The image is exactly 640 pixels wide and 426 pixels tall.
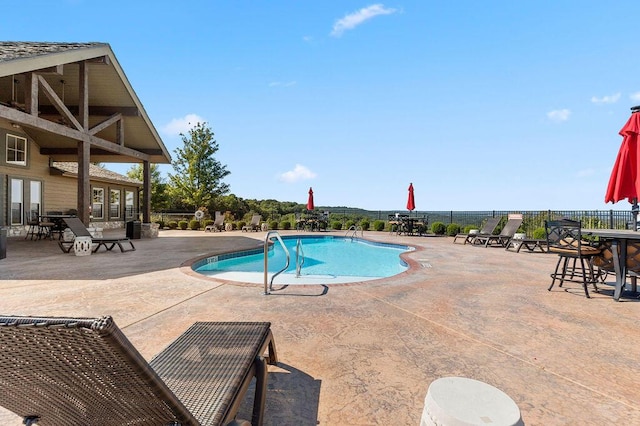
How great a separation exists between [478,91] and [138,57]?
1332 cm

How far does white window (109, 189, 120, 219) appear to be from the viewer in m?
18.1

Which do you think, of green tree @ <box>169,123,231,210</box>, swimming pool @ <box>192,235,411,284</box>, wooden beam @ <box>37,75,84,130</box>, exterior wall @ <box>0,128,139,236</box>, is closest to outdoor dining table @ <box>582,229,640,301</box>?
swimming pool @ <box>192,235,411,284</box>

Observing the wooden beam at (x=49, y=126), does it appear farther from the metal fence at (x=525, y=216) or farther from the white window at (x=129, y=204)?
the metal fence at (x=525, y=216)

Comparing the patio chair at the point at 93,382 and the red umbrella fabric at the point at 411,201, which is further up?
the red umbrella fabric at the point at 411,201

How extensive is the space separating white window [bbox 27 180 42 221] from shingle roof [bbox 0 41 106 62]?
20.7ft

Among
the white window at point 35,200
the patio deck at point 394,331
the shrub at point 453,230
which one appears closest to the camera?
the patio deck at point 394,331

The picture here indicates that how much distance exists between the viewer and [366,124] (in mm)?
18141

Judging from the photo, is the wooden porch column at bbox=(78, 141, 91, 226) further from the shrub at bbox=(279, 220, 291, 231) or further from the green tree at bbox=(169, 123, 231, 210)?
the green tree at bbox=(169, 123, 231, 210)

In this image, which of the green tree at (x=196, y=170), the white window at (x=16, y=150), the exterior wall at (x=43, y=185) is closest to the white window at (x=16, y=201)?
the exterior wall at (x=43, y=185)

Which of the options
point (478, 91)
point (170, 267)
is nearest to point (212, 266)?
point (170, 267)

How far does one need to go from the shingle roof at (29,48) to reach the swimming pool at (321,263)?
6017mm

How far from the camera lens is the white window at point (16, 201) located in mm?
11924

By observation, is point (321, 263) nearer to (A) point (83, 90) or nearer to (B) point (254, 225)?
(A) point (83, 90)

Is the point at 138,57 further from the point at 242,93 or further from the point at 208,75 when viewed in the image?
the point at 242,93
